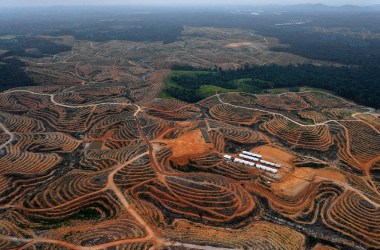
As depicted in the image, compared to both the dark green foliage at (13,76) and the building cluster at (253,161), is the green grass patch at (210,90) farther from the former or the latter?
the dark green foliage at (13,76)

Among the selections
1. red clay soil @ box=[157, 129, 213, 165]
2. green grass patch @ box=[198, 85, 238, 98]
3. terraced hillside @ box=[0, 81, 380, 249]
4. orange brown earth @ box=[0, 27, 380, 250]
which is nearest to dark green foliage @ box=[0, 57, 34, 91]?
orange brown earth @ box=[0, 27, 380, 250]

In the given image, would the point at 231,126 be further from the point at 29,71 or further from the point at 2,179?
the point at 29,71

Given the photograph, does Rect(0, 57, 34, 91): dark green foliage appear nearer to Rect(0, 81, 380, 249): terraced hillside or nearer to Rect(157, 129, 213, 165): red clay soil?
Rect(0, 81, 380, 249): terraced hillside

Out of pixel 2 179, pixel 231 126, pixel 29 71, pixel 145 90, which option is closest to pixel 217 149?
pixel 231 126

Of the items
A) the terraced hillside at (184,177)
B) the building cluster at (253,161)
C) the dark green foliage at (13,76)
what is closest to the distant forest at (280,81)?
the terraced hillside at (184,177)

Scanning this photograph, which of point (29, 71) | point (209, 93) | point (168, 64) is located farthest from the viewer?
point (168, 64)

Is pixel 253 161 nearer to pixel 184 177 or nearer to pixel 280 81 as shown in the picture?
pixel 184 177
